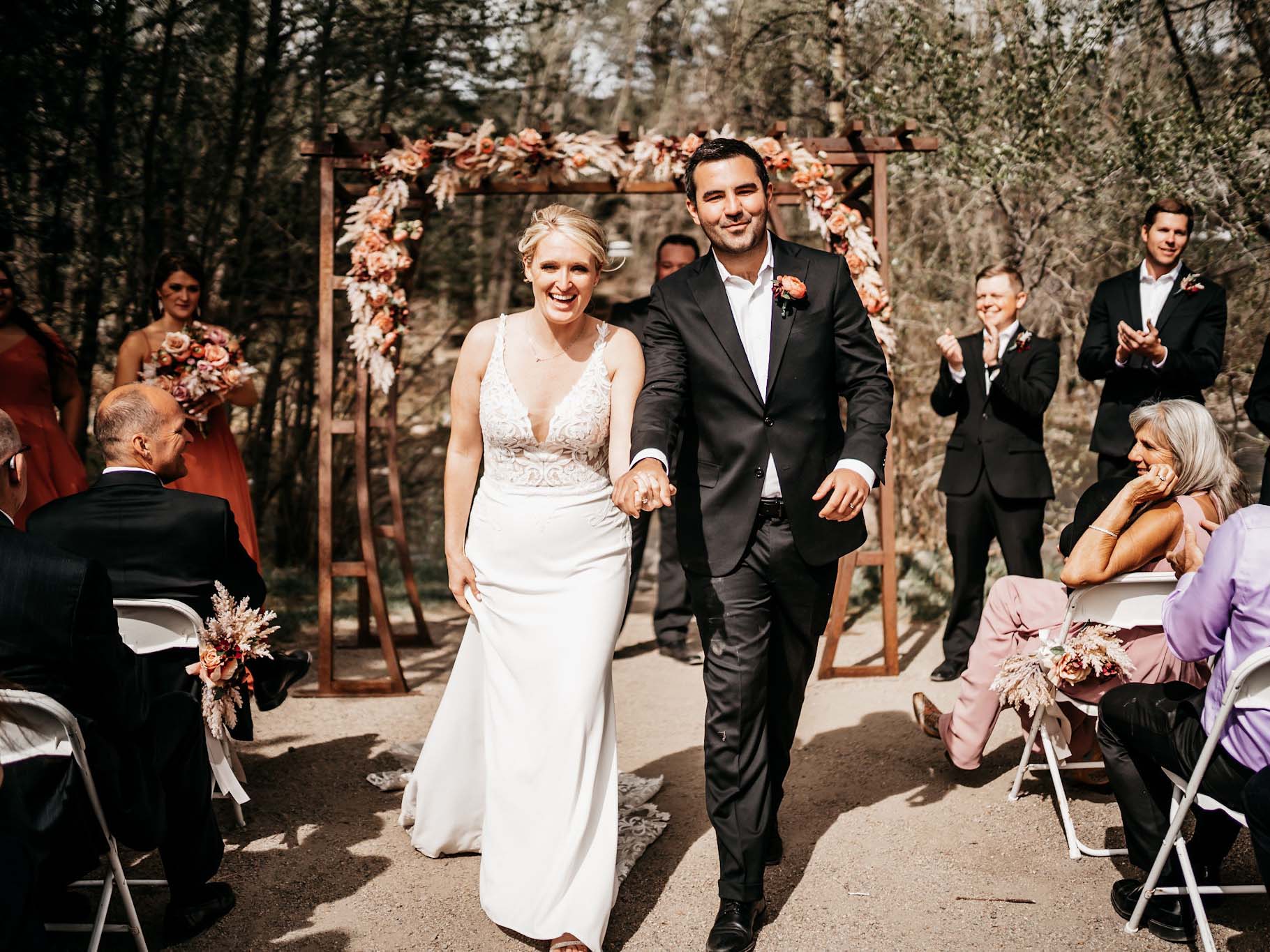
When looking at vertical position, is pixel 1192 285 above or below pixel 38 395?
above

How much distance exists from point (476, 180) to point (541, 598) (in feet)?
10.4

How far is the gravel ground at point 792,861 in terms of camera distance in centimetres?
334

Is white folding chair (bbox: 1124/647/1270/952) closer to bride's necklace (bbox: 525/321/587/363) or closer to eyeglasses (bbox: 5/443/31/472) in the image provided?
bride's necklace (bbox: 525/321/587/363)

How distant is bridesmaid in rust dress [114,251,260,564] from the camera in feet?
18.7

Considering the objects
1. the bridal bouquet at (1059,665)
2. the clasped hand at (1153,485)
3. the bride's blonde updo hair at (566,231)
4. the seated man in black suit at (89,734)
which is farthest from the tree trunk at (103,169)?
the clasped hand at (1153,485)

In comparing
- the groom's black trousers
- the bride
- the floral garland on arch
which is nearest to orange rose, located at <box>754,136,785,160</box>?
the floral garland on arch

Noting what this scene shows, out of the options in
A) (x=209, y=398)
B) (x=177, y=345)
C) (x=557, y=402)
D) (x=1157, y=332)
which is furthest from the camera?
(x=209, y=398)

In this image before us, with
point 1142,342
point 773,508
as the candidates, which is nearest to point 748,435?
point 773,508

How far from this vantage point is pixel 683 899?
142 inches

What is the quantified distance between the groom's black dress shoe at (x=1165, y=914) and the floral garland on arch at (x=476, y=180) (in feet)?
10.6

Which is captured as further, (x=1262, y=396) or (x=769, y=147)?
(x=769, y=147)

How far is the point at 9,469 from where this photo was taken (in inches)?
114

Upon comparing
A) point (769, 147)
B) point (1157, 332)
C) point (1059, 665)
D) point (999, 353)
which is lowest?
point (1059, 665)

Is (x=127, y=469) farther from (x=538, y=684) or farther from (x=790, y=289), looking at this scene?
(x=790, y=289)
